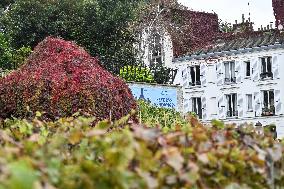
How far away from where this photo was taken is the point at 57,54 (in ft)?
45.7

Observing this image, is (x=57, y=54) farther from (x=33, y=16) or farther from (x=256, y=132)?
(x=33, y=16)

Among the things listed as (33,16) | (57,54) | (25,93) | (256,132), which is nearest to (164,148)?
(256,132)

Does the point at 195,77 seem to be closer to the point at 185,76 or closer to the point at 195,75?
the point at 195,75

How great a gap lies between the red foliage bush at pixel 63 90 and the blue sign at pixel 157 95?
12.9 metres

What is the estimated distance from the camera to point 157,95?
90.6 ft

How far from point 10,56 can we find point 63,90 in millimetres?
25116

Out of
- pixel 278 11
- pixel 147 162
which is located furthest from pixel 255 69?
pixel 147 162

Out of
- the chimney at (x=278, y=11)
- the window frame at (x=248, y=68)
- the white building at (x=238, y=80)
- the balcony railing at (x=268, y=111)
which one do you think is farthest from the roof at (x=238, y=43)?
the balcony railing at (x=268, y=111)

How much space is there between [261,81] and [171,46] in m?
7.31

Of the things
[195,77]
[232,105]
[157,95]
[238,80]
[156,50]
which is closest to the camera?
[157,95]

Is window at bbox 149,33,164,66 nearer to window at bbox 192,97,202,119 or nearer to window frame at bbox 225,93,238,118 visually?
window at bbox 192,97,202,119

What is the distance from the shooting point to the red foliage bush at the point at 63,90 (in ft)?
41.4

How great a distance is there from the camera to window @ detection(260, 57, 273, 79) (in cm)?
4923

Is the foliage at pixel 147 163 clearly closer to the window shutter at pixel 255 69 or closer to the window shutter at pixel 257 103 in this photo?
the window shutter at pixel 257 103
